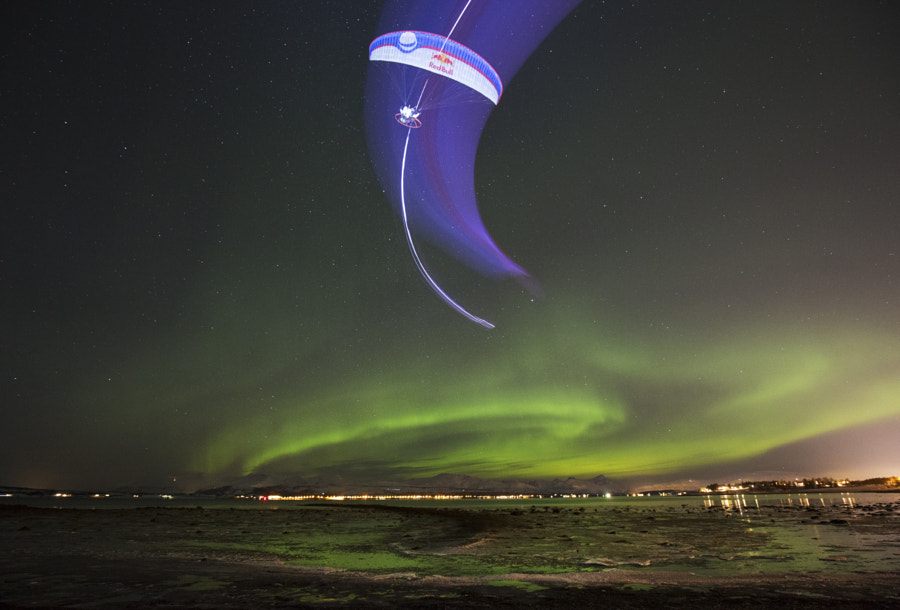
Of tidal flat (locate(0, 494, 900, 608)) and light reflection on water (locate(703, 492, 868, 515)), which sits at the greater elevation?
light reflection on water (locate(703, 492, 868, 515))

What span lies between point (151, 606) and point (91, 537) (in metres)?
22.9

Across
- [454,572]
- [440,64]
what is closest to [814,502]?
[454,572]

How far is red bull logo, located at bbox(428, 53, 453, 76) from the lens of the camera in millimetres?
25844

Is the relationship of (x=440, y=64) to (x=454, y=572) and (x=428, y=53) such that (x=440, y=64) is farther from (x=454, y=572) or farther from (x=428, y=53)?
→ (x=454, y=572)

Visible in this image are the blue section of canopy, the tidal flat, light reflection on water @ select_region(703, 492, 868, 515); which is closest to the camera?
the tidal flat

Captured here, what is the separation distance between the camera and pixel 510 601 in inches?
436

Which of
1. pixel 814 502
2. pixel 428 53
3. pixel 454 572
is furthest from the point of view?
pixel 814 502

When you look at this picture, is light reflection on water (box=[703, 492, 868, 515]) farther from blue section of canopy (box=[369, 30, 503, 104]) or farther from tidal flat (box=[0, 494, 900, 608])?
blue section of canopy (box=[369, 30, 503, 104])

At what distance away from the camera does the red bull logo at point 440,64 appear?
25.8 metres

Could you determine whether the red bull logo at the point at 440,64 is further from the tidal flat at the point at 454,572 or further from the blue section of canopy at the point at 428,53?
the tidal flat at the point at 454,572

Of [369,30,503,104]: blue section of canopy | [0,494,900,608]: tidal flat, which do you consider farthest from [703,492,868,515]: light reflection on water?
[369,30,503,104]: blue section of canopy

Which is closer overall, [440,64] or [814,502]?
[440,64]

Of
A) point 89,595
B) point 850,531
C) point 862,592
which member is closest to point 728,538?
point 850,531

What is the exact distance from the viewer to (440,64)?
26.0m
